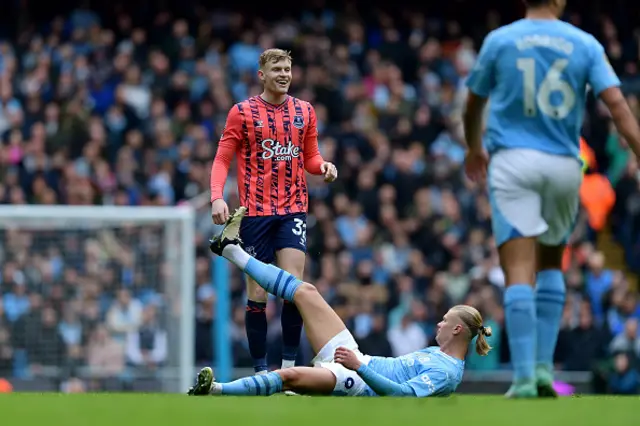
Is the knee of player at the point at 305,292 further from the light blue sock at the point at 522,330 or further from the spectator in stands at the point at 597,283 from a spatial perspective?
the spectator in stands at the point at 597,283

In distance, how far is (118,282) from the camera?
1595 centimetres

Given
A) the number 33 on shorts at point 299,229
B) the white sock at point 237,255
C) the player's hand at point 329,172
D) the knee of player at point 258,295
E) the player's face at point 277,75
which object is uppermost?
the player's face at point 277,75

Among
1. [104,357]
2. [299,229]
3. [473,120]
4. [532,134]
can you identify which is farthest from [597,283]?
[532,134]

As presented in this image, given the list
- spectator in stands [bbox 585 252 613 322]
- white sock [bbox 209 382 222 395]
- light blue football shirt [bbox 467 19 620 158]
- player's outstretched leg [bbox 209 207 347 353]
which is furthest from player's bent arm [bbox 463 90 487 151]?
spectator in stands [bbox 585 252 613 322]

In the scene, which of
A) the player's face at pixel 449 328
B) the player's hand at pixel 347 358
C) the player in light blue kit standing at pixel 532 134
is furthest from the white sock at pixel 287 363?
the player in light blue kit standing at pixel 532 134

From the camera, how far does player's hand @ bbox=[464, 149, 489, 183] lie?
8039 millimetres

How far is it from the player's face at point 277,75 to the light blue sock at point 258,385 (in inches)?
87.6

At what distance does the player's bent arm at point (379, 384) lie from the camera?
8.62m

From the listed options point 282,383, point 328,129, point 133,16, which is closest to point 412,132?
point 328,129

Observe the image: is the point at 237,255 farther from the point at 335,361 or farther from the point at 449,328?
the point at 449,328

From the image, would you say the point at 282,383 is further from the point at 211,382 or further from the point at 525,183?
→ the point at 525,183

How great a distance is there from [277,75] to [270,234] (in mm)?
1102

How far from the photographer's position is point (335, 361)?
340 inches

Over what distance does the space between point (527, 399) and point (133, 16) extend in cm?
1779
